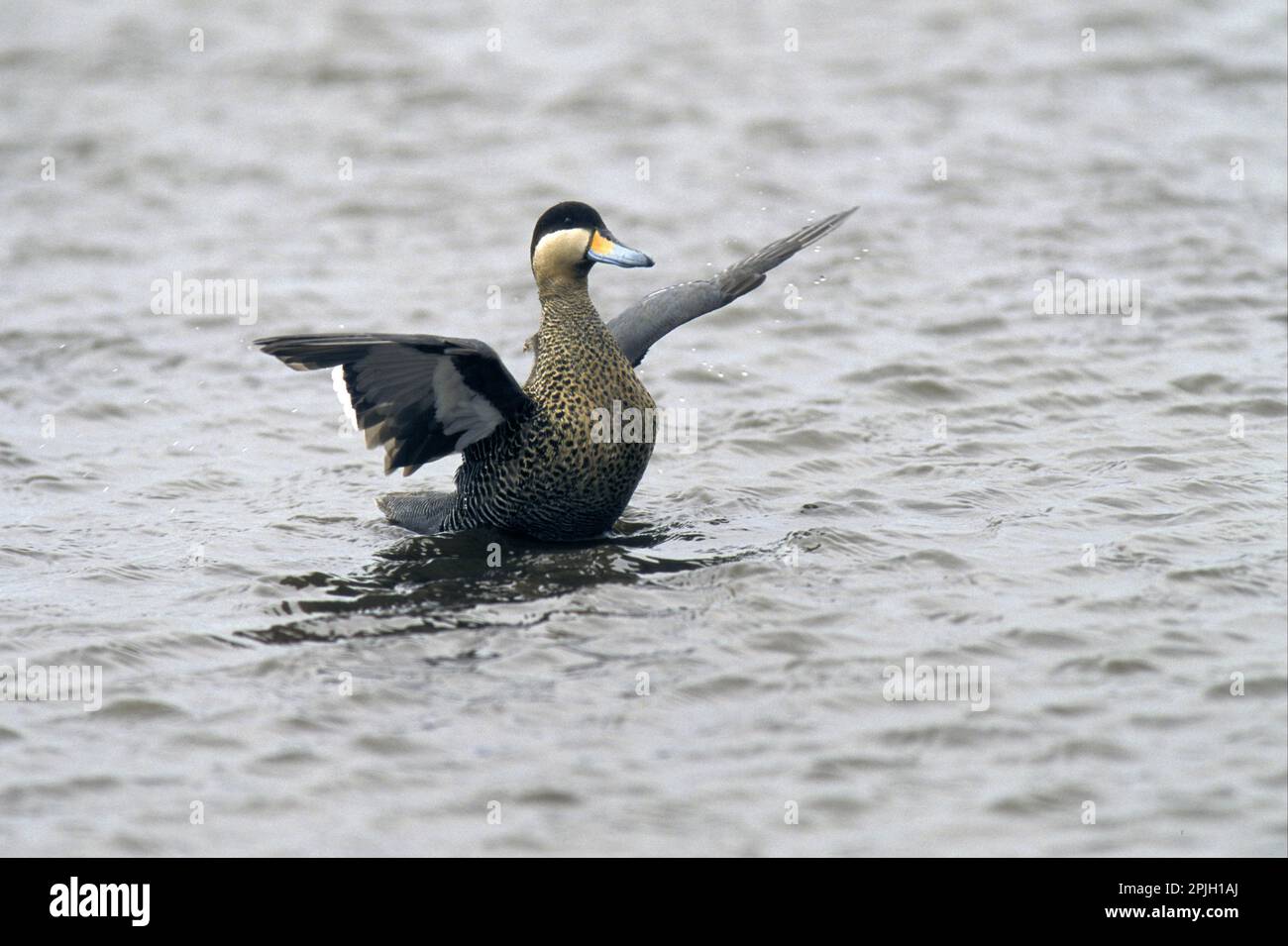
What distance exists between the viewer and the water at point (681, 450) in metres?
5.59

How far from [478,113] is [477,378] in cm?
772

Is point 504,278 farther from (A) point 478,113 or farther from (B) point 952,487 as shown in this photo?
(B) point 952,487

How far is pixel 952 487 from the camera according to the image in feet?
27.3

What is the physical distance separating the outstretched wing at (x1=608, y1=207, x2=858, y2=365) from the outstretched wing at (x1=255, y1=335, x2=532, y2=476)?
0.99 meters

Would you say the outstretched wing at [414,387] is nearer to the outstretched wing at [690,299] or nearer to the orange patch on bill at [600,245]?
the orange patch on bill at [600,245]

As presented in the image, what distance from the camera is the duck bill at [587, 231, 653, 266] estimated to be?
7.39 metres
